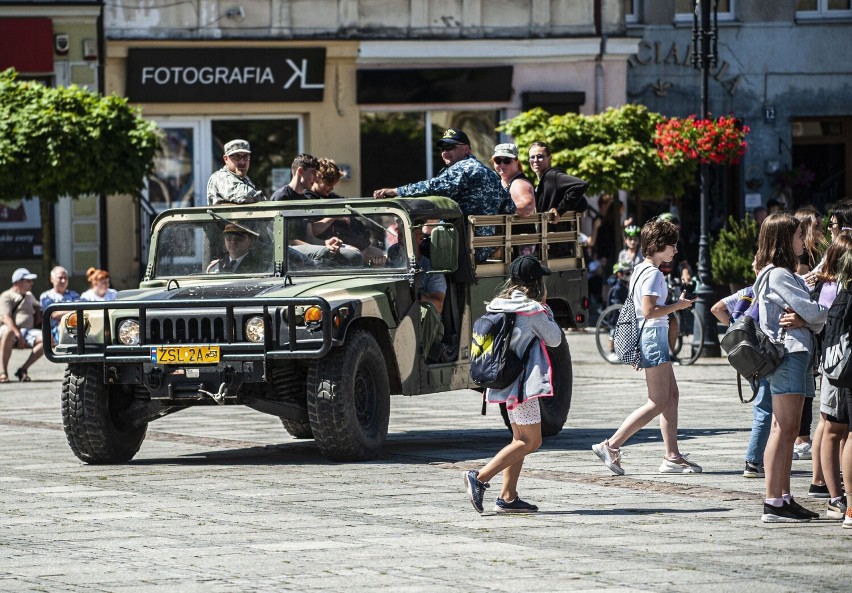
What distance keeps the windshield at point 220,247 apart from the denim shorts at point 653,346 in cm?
318

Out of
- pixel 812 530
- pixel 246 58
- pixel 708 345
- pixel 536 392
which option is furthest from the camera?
pixel 246 58

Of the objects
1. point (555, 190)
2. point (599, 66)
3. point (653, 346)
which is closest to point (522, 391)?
point (653, 346)

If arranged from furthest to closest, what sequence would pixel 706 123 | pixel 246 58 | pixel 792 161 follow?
pixel 792 161 < pixel 246 58 < pixel 706 123

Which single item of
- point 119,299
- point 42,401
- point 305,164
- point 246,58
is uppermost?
point 246,58

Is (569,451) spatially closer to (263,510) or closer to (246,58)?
(263,510)

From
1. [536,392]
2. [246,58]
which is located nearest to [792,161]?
[246,58]

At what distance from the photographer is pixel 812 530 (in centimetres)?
886

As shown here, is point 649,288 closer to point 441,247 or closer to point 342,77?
point 441,247

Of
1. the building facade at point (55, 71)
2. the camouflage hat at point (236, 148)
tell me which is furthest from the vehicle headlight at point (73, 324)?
the building facade at point (55, 71)

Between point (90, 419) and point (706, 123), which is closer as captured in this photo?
point (90, 419)

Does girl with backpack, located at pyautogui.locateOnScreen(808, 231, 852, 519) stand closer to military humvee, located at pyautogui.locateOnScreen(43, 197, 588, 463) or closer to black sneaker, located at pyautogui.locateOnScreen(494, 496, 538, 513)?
black sneaker, located at pyautogui.locateOnScreen(494, 496, 538, 513)

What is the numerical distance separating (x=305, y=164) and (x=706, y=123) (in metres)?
12.4

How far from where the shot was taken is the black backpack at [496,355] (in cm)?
955

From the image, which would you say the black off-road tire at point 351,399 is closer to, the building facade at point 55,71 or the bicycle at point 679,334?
the bicycle at point 679,334
